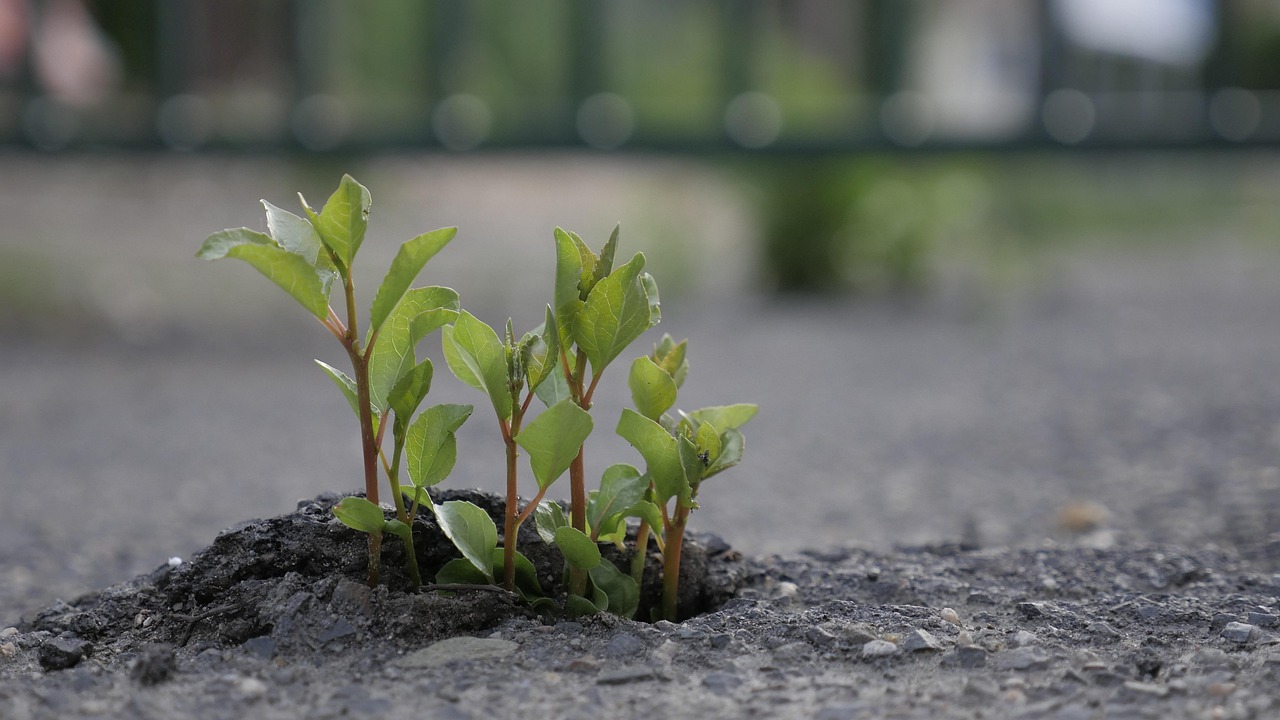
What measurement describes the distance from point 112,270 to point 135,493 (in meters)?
4.42

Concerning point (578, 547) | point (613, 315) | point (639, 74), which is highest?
point (639, 74)

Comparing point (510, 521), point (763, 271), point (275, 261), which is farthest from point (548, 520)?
point (763, 271)

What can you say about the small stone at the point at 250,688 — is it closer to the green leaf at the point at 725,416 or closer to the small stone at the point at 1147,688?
the green leaf at the point at 725,416

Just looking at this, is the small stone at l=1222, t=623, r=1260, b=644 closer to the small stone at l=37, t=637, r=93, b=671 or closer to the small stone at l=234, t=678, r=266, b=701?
the small stone at l=234, t=678, r=266, b=701

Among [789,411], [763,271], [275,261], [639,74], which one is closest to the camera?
[275,261]

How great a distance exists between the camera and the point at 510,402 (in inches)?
46.8

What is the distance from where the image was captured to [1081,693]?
3.54ft

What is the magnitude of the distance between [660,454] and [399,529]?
0.27 m

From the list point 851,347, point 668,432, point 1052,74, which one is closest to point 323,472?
point 668,432

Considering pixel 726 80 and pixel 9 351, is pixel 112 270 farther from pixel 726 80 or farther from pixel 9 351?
pixel 726 80

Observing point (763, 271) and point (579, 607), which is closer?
point (579, 607)

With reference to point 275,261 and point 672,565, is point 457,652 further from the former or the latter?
point 275,261

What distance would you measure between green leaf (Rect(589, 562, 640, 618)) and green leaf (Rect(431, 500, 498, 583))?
0.13m

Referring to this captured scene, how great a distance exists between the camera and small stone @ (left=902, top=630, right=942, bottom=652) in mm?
1188
